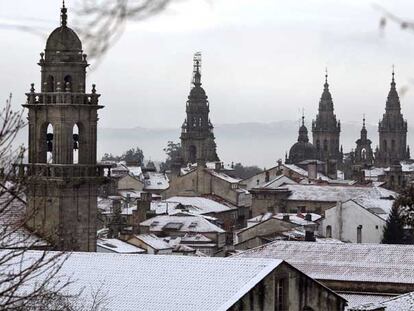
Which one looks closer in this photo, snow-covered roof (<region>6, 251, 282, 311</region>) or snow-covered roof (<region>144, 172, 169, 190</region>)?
snow-covered roof (<region>6, 251, 282, 311</region>)

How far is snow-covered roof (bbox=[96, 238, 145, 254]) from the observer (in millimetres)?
50594

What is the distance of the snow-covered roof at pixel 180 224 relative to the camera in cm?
7000

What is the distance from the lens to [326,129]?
547 ft

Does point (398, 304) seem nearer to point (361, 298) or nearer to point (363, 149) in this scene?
point (361, 298)

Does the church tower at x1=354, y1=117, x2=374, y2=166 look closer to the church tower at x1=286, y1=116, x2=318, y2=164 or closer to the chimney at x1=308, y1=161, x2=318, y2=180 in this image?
the church tower at x1=286, y1=116, x2=318, y2=164

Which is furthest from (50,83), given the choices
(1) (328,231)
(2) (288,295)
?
(1) (328,231)

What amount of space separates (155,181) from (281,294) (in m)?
96.6

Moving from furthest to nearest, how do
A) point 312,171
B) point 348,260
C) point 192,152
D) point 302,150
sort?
point 302,150, point 192,152, point 312,171, point 348,260

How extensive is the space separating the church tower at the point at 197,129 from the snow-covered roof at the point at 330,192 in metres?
44.3

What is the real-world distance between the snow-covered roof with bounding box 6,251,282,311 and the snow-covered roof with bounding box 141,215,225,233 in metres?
37.3

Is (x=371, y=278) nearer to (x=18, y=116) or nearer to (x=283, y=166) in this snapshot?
(x=18, y=116)

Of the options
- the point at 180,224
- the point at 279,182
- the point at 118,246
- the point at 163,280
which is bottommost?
the point at 118,246

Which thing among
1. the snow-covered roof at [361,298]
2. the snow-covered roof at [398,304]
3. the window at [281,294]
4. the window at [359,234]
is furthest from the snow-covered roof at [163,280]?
the window at [359,234]

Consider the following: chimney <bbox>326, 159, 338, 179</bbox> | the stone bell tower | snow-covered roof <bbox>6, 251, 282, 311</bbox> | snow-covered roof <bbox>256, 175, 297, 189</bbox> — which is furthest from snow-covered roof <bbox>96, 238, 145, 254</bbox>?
chimney <bbox>326, 159, 338, 179</bbox>
